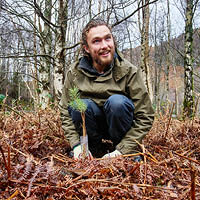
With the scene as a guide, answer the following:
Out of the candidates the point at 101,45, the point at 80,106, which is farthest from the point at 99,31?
the point at 80,106

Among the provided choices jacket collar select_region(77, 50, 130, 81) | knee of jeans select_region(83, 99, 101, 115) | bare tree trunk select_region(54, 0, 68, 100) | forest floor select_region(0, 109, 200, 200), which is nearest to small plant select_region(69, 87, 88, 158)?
forest floor select_region(0, 109, 200, 200)

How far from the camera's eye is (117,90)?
1728 mm

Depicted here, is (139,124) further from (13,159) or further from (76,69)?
(13,159)

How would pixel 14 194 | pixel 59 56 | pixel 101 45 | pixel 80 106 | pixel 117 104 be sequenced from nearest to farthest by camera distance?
pixel 14 194 < pixel 80 106 < pixel 117 104 < pixel 101 45 < pixel 59 56

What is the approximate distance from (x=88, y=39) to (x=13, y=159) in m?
1.23

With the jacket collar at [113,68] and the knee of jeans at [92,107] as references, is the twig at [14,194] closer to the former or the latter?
the knee of jeans at [92,107]

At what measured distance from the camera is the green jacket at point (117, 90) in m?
1.63

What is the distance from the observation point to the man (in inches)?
63.4

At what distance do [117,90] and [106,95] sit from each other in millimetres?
114

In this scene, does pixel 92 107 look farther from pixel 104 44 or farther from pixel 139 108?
pixel 104 44

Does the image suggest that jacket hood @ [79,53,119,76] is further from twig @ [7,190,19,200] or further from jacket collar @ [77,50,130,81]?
twig @ [7,190,19,200]

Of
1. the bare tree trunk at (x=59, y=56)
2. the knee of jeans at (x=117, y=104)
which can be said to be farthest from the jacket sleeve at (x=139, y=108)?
the bare tree trunk at (x=59, y=56)

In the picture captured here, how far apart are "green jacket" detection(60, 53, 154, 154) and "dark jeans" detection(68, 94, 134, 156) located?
62 mm

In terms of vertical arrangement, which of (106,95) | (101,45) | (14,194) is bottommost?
(14,194)
